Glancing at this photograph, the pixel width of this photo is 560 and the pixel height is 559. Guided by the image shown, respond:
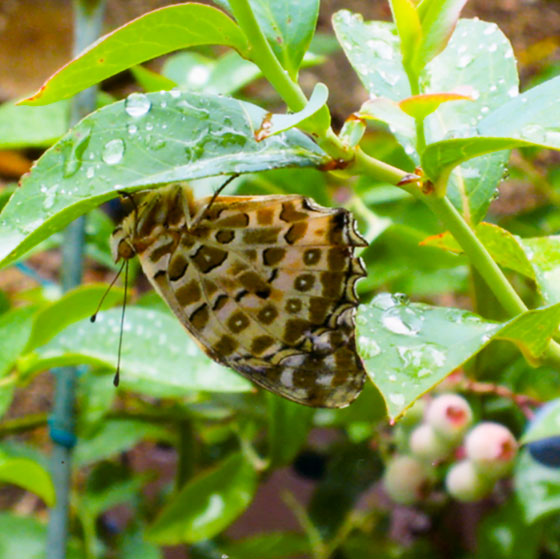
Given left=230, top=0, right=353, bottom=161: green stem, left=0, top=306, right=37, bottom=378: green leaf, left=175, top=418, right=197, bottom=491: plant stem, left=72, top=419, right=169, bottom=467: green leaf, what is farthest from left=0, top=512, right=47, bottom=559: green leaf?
left=230, top=0, right=353, bottom=161: green stem

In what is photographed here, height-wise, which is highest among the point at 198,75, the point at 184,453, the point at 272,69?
the point at 272,69

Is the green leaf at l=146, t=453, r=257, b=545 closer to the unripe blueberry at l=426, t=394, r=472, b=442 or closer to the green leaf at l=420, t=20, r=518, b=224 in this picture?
the unripe blueberry at l=426, t=394, r=472, b=442

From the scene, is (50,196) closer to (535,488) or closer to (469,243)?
(469,243)

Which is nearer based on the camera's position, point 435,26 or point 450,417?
point 435,26

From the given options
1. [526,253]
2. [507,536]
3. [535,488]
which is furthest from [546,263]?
[507,536]

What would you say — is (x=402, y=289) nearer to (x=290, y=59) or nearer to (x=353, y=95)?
(x=290, y=59)

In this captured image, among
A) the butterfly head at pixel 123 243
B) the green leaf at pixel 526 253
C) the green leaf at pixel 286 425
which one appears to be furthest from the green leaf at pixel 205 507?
the green leaf at pixel 526 253

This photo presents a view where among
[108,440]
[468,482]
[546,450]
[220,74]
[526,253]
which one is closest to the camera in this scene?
[526,253]
